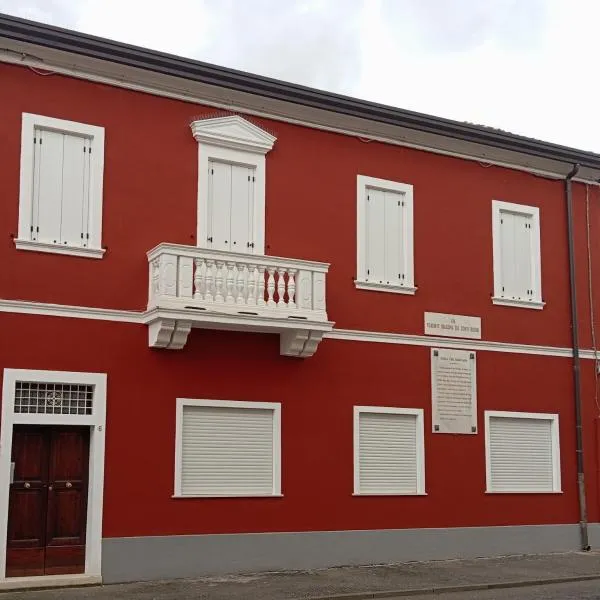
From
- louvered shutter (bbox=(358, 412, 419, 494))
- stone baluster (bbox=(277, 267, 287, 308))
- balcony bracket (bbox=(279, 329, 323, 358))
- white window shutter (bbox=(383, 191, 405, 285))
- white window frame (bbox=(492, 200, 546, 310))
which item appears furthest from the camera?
white window frame (bbox=(492, 200, 546, 310))

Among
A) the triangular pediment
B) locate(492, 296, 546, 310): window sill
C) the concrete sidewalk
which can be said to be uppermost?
the triangular pediment

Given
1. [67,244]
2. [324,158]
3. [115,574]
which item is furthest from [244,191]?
[115,574]

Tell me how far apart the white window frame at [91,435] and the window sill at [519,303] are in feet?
25.3

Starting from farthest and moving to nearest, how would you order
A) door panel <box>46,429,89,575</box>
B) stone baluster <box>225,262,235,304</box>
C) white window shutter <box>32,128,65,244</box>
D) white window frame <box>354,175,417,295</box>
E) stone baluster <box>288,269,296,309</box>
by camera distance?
white window frame <box>354,175,417,295</box> → stone baluster <box>288,269,296,309</box> → stone baluster <box>225,262,235,304</box> → white window shutter <box>32,128,65,244</box> → door panel <box>46,429,89,575</box>

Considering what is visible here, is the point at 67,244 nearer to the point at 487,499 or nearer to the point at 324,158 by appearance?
the point at 324,158

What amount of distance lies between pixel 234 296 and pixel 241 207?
1.80m

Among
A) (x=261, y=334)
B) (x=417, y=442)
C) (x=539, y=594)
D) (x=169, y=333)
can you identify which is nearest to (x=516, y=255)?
(x=417, y=442)

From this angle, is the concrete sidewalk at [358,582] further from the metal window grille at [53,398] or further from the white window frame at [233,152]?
the white window frame at [233,152]

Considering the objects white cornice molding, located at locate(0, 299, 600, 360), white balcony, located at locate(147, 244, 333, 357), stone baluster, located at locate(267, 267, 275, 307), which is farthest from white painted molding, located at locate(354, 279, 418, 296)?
stone baluster, located at locate(267, 267, 275, 307)

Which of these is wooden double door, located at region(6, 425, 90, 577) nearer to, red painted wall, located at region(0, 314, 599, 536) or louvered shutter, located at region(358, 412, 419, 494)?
red painted wall, located at region(0, 314, 599, 536)

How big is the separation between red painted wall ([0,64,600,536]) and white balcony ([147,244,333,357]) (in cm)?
46

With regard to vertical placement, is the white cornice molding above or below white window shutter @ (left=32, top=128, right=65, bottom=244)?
Result: below

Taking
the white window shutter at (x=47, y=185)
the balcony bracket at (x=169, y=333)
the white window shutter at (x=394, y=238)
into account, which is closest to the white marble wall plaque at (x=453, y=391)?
the white window shutter at (x=394, y=238)

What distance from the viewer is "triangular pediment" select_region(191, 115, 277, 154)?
1506 cm
